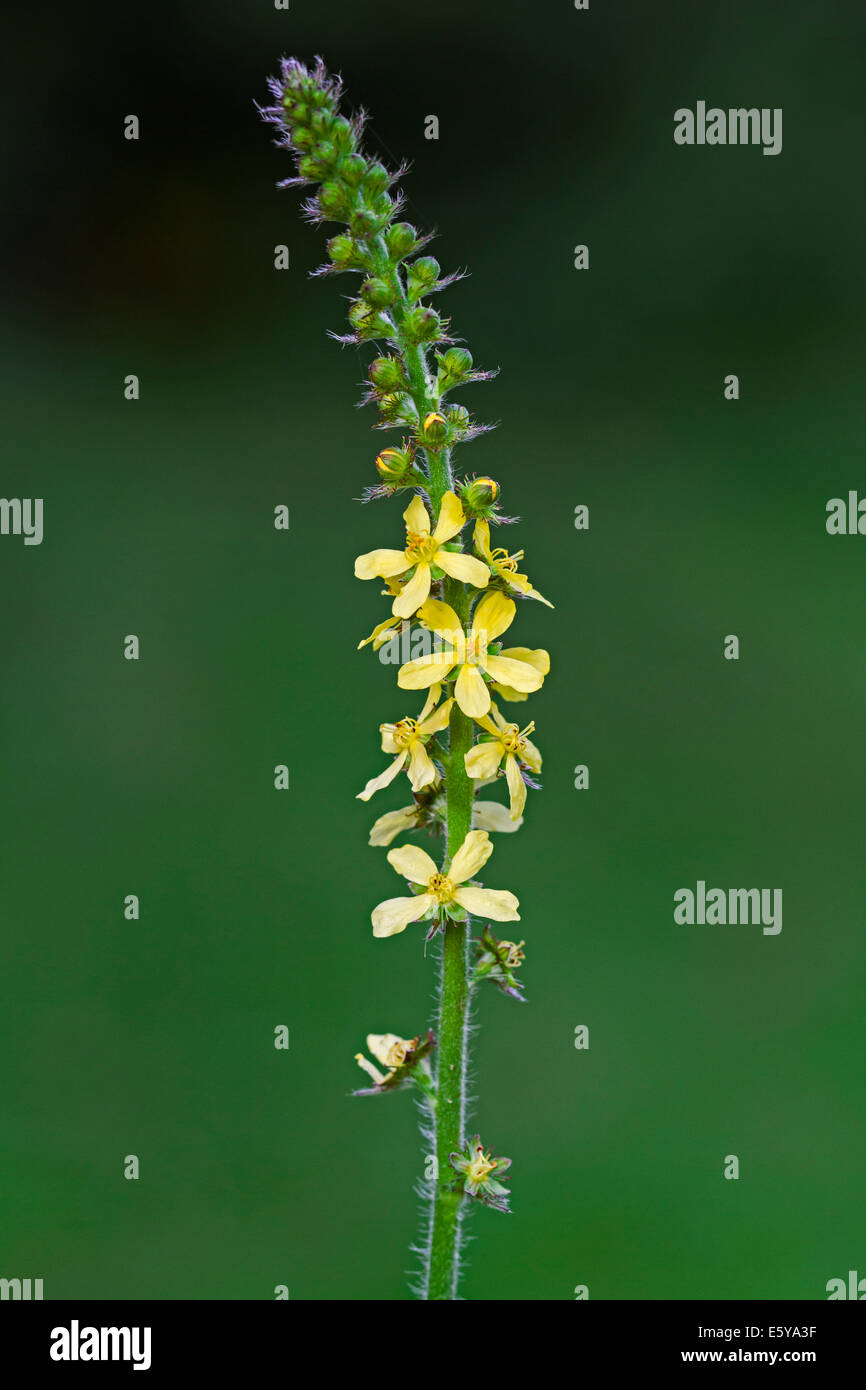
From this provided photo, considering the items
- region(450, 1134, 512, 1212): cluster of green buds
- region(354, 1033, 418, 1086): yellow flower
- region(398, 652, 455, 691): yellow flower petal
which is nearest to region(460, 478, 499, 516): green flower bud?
region(398, 652, 455, 691): yellow flower petal

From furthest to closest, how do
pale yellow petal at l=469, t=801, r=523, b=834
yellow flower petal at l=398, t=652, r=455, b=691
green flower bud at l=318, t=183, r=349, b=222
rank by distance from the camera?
pale yellow petal at l=469, t=801, r=523, b=834, green flower bud at l=318, t=183, r=349, b=222, yellow flower petal at l=398, t=652, r=455, b=691

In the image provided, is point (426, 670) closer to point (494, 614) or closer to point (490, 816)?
point (494, 614)

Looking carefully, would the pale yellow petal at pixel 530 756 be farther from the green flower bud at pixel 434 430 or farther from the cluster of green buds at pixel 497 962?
the green flower bud at pixel 434 430

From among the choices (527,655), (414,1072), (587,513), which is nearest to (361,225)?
(527,655)

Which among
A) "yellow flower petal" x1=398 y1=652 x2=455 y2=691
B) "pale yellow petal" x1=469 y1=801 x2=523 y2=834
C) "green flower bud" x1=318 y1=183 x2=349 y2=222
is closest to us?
"yellow flower petal" x1=398 y1=652 x2=455 y2=691

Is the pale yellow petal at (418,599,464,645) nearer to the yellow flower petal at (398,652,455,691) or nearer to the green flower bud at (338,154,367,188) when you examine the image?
the yellow flower petal at (398,652,455,691)

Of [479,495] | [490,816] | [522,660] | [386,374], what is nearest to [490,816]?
[490,816]
